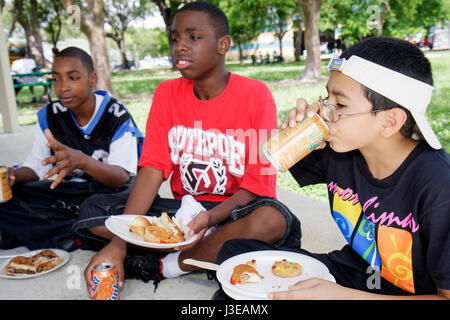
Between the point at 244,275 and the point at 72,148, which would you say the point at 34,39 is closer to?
the point at 72,148

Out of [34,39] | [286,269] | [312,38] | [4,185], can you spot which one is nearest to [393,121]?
[286,269]

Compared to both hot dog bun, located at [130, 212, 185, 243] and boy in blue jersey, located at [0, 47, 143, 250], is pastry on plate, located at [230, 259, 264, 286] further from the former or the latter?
boy in blue jersey, located at [0, 47, 143, 250]

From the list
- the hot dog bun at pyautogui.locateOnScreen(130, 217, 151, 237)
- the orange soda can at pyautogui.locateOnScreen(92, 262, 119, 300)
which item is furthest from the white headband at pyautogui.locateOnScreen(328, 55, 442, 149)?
the orange soda can at pyautogui.locateOnScreen(92, 262, 119, 300)

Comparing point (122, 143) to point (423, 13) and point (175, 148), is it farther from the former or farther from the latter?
point (423, 13)

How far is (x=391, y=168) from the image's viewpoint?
4.93 ft

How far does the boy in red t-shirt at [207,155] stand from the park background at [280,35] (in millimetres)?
498

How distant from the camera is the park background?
8504mm

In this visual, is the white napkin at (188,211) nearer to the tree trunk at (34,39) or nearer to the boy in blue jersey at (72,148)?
the boy in blue jersey at (72,148)

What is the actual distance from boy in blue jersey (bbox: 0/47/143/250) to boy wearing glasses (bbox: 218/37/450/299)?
142 centimetres

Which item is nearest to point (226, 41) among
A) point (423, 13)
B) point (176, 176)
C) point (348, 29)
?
point (176, 176)

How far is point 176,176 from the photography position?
246cm

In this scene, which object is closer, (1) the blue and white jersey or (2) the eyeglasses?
(2) the eyeglasses

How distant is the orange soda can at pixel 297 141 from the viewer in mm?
1462
